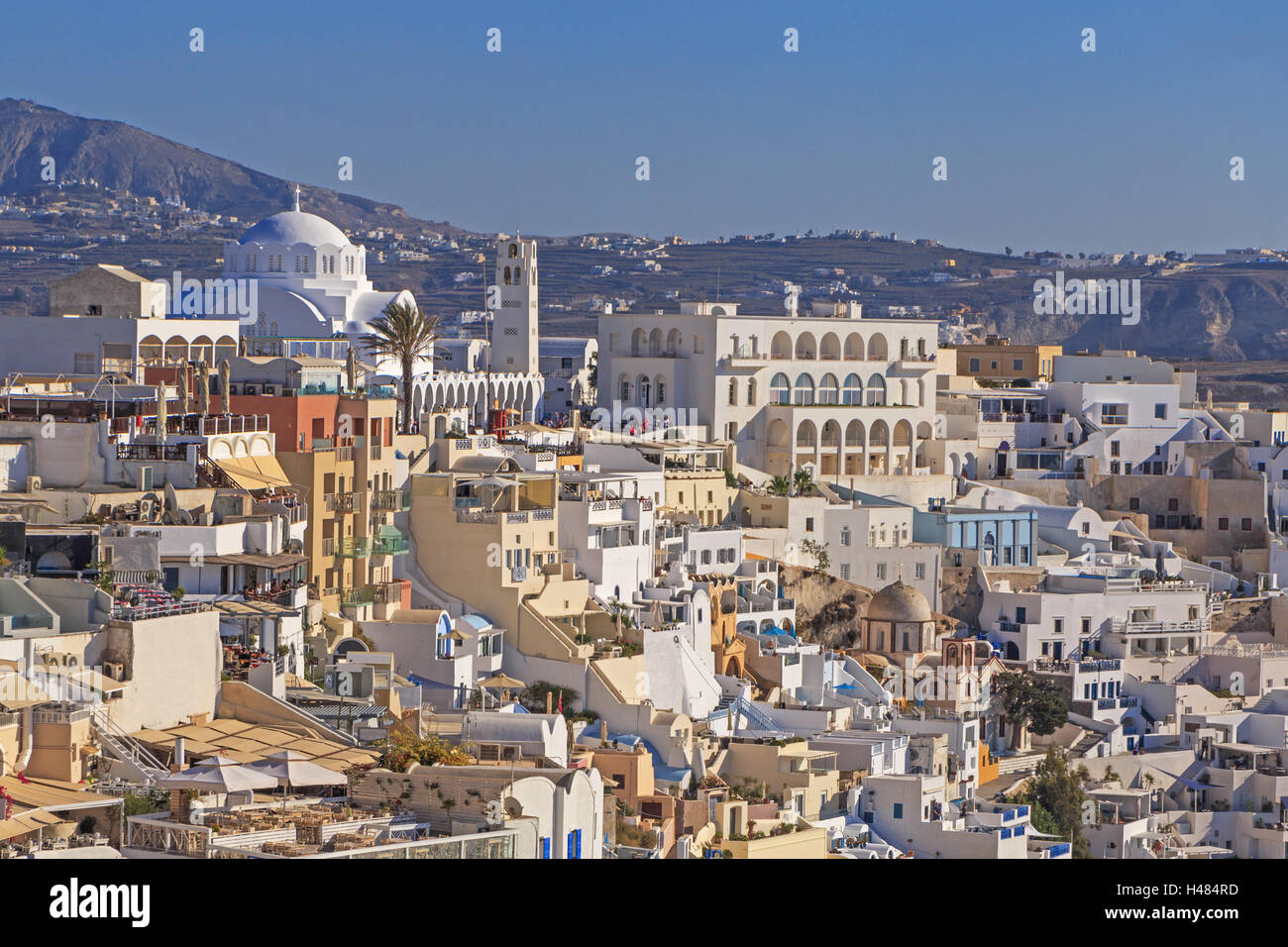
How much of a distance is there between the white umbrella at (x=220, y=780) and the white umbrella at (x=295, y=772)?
0.16 m

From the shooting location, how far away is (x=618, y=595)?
34.4m

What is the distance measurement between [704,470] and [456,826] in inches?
1026

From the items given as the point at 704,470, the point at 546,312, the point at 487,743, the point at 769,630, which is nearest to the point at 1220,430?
the point at 704,470

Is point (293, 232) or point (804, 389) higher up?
point (293, 232)

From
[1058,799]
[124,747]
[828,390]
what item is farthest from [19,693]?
[828,390]

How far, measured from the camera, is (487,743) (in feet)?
73.5

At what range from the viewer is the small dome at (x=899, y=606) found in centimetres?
3825

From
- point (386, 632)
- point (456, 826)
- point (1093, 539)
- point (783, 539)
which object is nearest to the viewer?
point (456, 826)

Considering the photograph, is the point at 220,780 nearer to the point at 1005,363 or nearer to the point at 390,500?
the point at 390,500

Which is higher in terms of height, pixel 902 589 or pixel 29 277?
pixel 29 277

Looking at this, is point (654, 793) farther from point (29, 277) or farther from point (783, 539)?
point (29, 277)

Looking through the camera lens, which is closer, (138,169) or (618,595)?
(618,595)

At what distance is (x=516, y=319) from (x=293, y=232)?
23.9 ft

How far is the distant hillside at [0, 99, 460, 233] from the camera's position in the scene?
16850 cm
